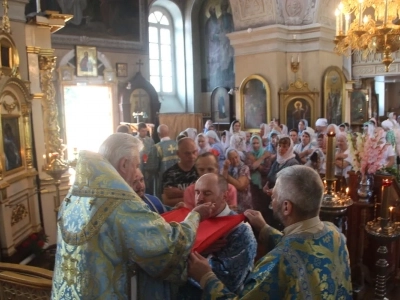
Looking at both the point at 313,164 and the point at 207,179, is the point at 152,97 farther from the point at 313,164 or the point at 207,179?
the point at 207,179

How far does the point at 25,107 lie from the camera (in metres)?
5.72

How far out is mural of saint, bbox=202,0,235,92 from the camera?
52.1 ft

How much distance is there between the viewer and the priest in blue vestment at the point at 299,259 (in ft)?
5.53

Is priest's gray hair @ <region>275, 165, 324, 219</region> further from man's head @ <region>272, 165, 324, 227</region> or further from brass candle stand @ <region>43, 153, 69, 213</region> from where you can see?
brass candle stand @ <region>43, 153, 69, 213</region>

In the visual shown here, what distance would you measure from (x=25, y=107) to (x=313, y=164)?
417 cm

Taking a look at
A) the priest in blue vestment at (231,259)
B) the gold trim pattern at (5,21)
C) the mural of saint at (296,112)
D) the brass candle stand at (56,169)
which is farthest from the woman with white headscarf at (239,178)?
the mural of saint at (296,112)

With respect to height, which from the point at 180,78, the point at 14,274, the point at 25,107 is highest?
the point at 180,78

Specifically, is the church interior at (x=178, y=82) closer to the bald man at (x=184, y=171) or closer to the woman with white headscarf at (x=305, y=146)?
the bald man at (x=184, y=171)

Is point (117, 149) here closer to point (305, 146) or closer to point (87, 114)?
point (305, 146)

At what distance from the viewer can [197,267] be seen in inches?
75.7

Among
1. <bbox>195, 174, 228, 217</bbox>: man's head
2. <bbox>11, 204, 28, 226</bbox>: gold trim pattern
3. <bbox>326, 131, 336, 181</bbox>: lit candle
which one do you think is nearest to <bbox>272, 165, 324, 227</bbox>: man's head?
<bbox>195, 174, 228, 217</bbox>: man's head

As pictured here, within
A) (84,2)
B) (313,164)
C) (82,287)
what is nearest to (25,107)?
(313,164)

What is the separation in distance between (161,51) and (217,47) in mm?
2281

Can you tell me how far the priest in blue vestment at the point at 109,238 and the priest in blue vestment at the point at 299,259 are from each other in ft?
0.72
